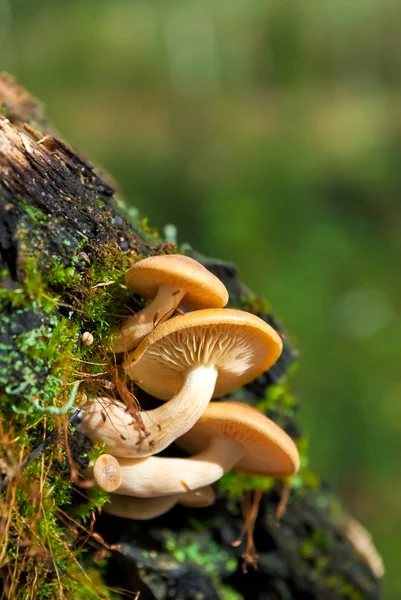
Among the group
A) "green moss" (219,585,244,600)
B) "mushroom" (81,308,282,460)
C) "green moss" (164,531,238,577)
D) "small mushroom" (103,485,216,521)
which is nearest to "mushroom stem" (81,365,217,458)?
"mushroom" (81,308,282,460)

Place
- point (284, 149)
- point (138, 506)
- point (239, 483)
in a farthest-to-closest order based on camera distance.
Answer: point (284, 149), point (239, 483), point (138, 506)

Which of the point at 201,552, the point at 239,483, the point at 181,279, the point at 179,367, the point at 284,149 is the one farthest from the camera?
the point at 284,149

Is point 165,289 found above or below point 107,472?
above

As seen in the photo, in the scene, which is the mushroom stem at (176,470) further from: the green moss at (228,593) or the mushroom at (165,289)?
the green moss at (228,593)

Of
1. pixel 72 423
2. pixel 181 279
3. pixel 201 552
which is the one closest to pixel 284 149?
pixel 201 552

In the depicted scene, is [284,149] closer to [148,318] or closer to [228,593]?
[228,593]

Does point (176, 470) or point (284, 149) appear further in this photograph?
point (284, 149)

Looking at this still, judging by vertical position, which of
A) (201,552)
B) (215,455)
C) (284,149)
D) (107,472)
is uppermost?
(107,472)

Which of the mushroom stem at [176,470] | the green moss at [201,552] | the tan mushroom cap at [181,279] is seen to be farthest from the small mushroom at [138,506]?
the tan mushroom cap at [181,279]
